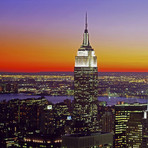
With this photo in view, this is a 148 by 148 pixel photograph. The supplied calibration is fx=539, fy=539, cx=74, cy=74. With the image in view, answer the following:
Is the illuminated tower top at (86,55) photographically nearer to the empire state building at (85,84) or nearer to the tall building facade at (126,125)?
the empire state building at (85,84)

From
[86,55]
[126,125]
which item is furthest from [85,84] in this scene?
[126,125]

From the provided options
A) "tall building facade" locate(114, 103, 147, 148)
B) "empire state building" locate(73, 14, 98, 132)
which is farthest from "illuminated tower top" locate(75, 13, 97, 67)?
"tall building facade" locate(114, 103, 147, 148)

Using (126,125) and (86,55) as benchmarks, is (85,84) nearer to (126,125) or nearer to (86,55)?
(86,55)

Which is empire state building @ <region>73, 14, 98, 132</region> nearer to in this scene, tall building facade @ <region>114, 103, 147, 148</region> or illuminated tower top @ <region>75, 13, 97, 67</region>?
illuminated tower top @ <region>75, 13, 97, 67</region>

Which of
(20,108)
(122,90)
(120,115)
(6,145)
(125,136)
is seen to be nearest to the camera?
(6,145)

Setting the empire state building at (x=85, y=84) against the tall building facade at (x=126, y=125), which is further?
the empire state building at (x=85, y=84)

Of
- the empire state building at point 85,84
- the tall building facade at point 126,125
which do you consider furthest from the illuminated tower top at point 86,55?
the tall building facade at point 126,125

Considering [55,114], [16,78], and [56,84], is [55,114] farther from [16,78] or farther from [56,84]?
[56,84]

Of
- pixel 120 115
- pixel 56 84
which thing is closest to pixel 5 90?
pixel 56 84
